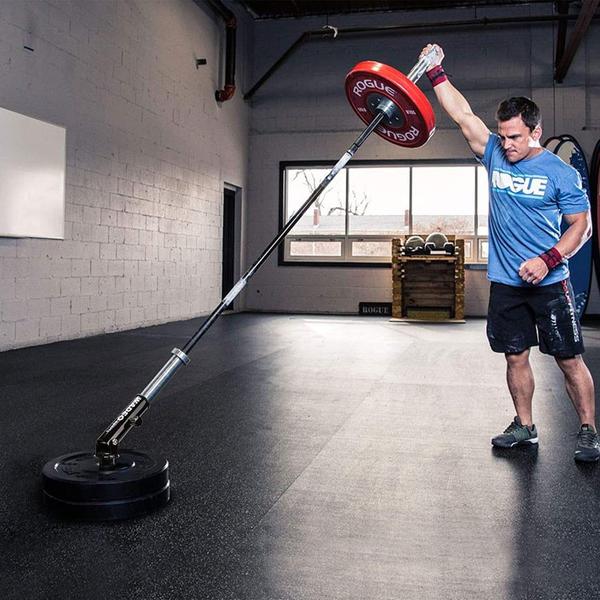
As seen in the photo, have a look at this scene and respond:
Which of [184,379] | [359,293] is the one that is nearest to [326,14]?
[359,293]

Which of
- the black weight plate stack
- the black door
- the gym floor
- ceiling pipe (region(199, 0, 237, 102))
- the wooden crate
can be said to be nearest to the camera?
the gym floor

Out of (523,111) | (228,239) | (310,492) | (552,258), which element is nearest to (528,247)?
(552,258)

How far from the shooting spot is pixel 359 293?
32.0 feet

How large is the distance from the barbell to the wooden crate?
6.77 metres

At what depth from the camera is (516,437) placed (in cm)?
255

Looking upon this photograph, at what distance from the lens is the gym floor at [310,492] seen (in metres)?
1.44

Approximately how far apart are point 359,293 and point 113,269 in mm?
4292

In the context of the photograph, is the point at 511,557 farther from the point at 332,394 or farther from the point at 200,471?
the point at 332,394

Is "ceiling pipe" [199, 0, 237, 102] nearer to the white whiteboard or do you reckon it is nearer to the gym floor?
the white whiteboard

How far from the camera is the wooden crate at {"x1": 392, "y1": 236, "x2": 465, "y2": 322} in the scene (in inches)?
343

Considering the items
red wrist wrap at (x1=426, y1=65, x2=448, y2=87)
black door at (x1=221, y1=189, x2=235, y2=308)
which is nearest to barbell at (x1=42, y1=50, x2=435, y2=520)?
red wrist wrap at (x1=426, y1=65, x2=448, y2=87)

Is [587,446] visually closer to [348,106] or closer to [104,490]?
[104,490]

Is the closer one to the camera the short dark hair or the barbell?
the barbell

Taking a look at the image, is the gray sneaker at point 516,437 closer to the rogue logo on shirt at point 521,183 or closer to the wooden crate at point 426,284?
the rogue logo on shirt at point 521,183
